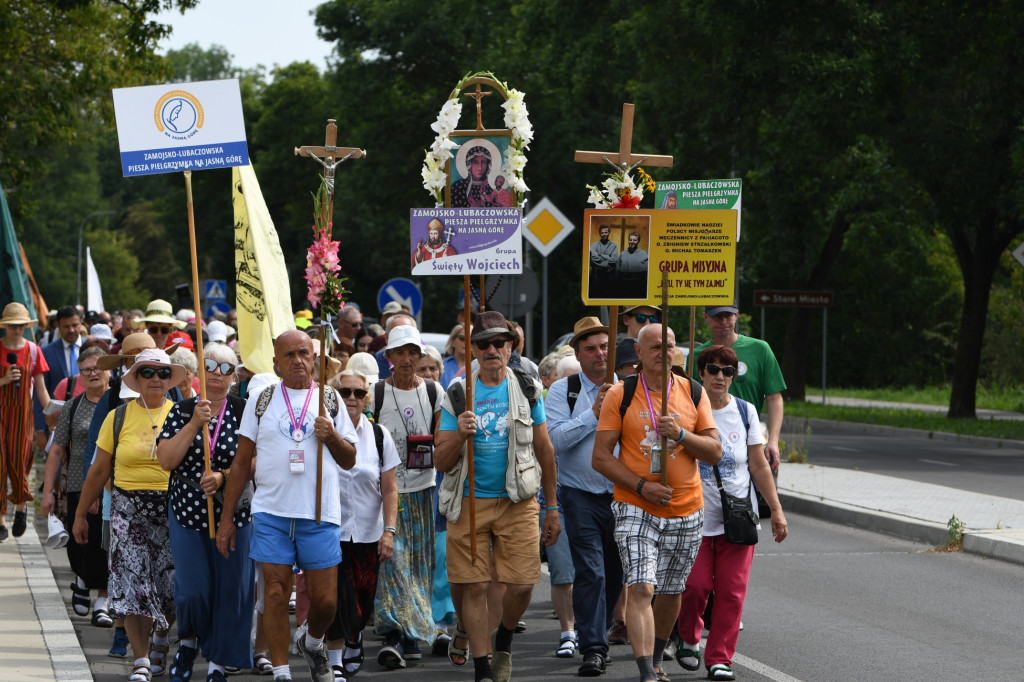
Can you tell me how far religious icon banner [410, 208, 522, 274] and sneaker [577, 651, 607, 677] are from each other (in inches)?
80.6

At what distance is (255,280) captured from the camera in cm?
916

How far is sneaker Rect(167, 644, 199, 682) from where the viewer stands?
24.6 ft

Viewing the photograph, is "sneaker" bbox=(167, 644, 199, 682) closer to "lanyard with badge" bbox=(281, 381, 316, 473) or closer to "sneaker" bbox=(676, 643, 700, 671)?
"lanyard with badge" bbox=(281, 381, 316, 473)

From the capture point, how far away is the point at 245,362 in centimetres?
860

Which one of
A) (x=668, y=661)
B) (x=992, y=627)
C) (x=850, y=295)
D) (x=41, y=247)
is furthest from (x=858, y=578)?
(x=41, y=247)

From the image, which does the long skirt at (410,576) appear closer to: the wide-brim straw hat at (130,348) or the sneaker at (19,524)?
the wide-brim straw hat at (130,348)

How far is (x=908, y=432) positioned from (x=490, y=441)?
2119 centimetres

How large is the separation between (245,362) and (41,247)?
9002cm

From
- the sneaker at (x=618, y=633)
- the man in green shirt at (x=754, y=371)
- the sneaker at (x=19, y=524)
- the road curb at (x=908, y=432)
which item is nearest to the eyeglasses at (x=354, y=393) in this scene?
the sneaker at (x=618, y=633)

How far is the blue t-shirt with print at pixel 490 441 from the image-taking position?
750cm

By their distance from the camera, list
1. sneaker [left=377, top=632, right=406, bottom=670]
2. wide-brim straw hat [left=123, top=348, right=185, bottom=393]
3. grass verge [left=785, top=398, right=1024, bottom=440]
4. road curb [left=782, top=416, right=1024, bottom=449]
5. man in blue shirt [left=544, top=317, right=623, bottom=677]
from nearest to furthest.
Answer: wide-brim straw hat [left=123, top=348, right=185, bottom=393] → man in blue shirt [left=544, top=317, right=623, bottom=677] → sneaker [left=377, top=632, right=406, bottom=670] → road curb [left=782, top=416, right=1024, bottom=449] → grass verge [left=785, top=398, right=1024, bottom=440]

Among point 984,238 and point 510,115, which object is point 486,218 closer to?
point 510,115

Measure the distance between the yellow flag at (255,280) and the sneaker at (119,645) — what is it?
1.66 meters

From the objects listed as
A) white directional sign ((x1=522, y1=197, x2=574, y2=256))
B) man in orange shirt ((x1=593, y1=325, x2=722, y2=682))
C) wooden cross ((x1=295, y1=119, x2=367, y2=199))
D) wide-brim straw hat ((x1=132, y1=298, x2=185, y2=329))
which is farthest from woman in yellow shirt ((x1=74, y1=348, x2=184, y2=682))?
white directional sign ((x1=522, y1=197, x2=574, y2=256))
